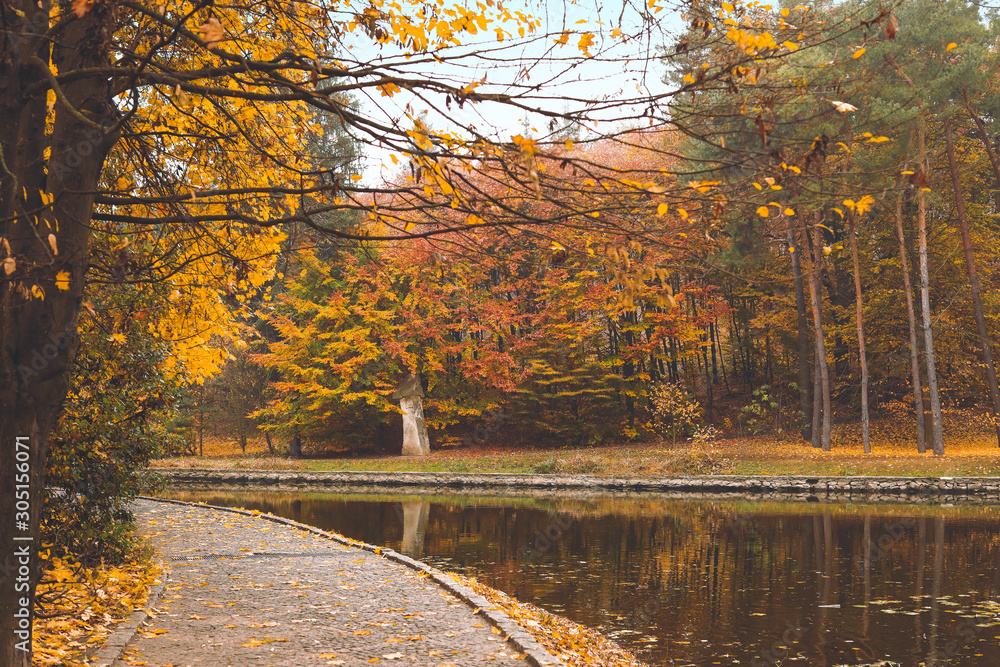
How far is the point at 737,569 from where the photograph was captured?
10.4m

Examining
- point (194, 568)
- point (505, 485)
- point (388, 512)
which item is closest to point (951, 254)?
point (505, 485)

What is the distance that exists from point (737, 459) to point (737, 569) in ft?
42.2

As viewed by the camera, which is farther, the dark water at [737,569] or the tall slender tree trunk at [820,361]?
the tall slender tree trunk at [820,361]

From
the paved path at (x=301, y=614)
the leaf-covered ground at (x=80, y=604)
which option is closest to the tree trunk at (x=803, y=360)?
the paved path at (x=301, y=614)

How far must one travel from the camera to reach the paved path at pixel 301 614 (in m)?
5.39

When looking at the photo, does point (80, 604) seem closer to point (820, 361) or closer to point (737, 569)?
point (737, 569)

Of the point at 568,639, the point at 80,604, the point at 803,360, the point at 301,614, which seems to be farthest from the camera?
the point at 803,360

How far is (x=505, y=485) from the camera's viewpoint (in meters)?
22.1

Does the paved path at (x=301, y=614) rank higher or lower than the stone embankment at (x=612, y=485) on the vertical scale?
higher

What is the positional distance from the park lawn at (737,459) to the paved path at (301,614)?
13777 millimetres

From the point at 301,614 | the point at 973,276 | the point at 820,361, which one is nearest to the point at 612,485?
the point at 820,361

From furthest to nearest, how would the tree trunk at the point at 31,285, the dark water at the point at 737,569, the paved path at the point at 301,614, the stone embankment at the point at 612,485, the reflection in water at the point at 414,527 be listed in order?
1. the stone embankment at the point at 612,485
2. the reflection in water at the point at 414,527
3. the dark water at the point at 737,569
4. the paved path at the point at 301,614
5. the tree trunk at the point at 31,285

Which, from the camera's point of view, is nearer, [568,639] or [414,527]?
[568,639]

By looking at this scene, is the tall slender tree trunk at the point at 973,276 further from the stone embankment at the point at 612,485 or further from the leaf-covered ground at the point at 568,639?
the leaf-covered ground at the point at 568,639
